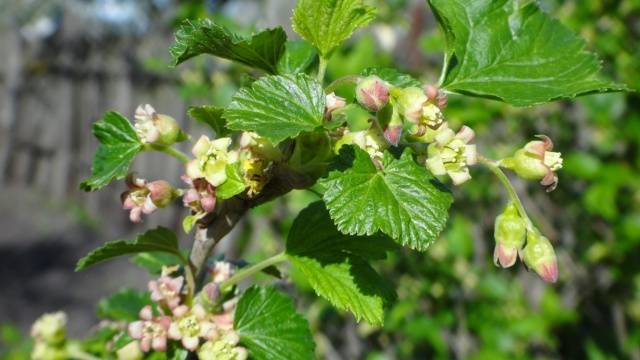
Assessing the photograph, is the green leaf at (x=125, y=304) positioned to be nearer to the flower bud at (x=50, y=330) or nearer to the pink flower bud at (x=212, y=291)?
the flower bud at (x=50, y=330)

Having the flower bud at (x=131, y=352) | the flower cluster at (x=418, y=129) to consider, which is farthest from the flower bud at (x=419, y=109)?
the flower bud at (x=131, y=352)

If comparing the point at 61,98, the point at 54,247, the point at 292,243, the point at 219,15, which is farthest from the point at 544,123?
the point at 61,98

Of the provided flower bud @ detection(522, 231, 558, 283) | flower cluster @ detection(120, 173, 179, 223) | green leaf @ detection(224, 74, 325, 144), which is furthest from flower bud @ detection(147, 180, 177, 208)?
flower bud @ detection(522, 231, 558, 283)

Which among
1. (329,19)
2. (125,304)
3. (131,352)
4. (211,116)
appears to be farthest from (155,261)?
(329,19)

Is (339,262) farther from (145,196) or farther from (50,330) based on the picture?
(50,330)

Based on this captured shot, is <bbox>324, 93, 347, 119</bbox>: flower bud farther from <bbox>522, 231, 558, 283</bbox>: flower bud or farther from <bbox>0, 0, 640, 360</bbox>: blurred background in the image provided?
<bbox>0, 0, 640, 360</bbox>: blurred background

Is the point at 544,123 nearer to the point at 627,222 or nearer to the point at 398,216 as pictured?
the point at 627,222
